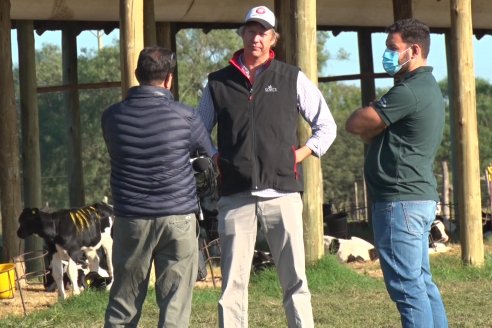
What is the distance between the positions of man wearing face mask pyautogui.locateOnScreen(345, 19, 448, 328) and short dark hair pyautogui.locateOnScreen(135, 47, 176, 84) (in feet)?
3.13

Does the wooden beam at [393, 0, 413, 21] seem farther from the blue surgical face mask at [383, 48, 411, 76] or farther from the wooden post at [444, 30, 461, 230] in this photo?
the blue surgical face mask at [383, 48, 411, 76]

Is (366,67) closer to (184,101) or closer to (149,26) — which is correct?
(149,26)

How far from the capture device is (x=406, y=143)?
6367 mm

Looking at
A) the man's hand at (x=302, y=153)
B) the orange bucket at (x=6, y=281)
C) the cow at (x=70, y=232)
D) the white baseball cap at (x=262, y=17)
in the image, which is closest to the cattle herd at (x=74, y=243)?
the cow at (x=70, y=232)

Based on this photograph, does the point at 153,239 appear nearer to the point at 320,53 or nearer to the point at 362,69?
the point at 362,69

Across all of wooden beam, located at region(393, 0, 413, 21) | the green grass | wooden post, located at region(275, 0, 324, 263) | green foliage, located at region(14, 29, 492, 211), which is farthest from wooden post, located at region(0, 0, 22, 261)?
green foliage, located at region(14, 29, 492, 211)

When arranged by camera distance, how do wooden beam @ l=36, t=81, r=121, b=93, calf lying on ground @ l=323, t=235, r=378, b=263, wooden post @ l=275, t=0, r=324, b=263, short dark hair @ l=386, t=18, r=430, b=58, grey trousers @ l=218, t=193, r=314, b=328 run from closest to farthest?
short dark hair @ l=386, t=18, r=430, b=58 < grey trousers @ l=218, t=193, r=314, b=328 < wooden post @ l=275, t=0, r=324, b=263 < calf lying on ground @ l=323, t=235, r=378, b=263 < wooden beam @ l=36, t=81, r=121, b=93

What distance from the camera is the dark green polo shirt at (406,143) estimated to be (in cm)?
631

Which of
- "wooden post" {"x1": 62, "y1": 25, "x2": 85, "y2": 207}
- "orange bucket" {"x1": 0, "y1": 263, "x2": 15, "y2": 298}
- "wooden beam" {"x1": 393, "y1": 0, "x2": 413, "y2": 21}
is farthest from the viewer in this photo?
"wooden post" {"x1": 62, "y1": 25, "x2": 85, "y2": 207}

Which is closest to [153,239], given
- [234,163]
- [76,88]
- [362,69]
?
[234,163]

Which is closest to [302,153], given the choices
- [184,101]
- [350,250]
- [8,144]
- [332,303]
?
[332,303]

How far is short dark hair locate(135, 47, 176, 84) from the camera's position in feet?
20.6

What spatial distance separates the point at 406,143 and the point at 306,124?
5.28 metres

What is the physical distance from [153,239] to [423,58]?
165cm
